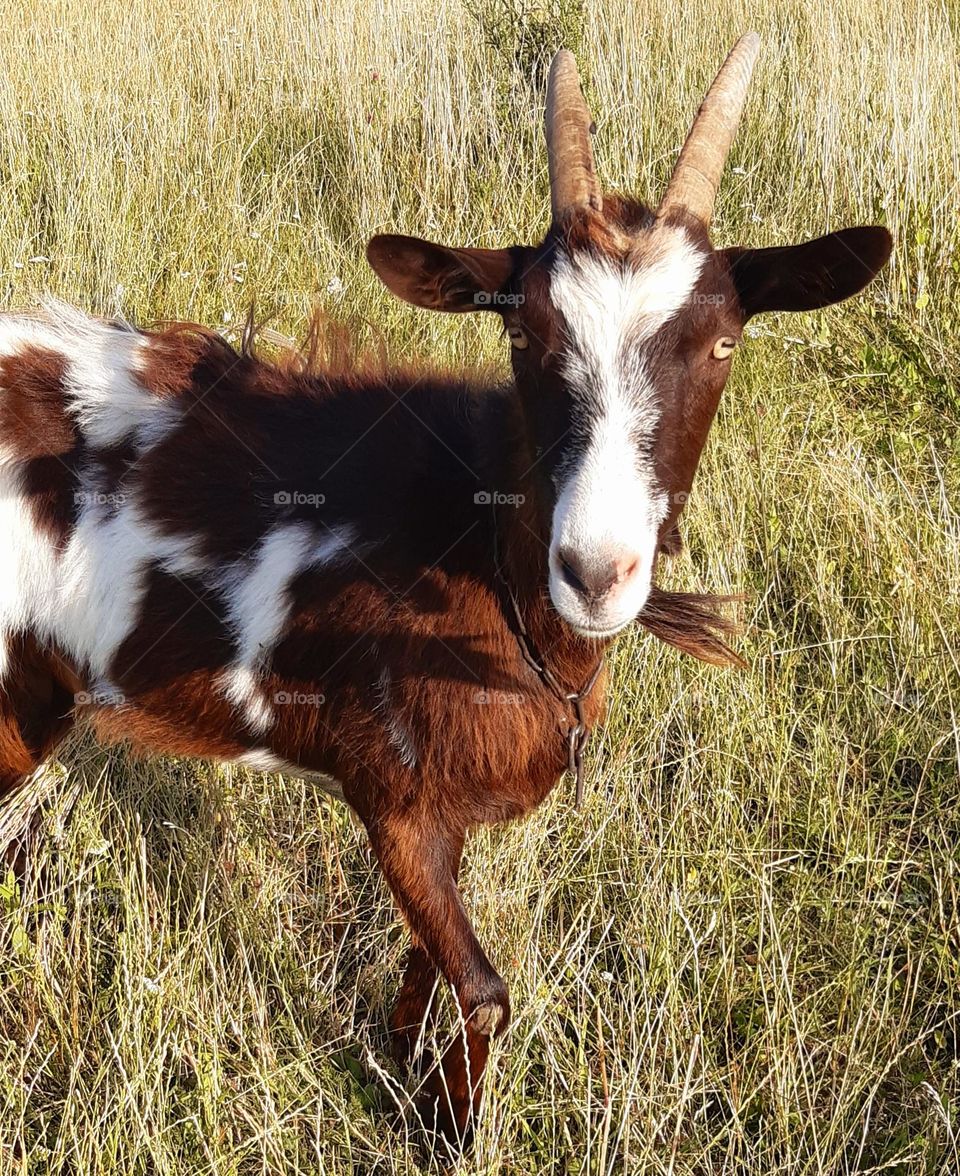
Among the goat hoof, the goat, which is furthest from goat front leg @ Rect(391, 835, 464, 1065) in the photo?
the goat hoof

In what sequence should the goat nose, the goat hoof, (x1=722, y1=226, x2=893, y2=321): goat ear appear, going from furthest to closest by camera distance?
the goat hoof
(x1=722, y1=226, x2=893, y2=321): goat ear
the goat nose

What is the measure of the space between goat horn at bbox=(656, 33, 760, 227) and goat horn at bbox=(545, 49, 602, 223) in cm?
16

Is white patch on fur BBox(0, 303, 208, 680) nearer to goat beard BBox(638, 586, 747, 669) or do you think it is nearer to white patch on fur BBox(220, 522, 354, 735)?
white patch on fur BBox(220, 522, 354, 735)

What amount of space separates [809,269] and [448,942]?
1.58m

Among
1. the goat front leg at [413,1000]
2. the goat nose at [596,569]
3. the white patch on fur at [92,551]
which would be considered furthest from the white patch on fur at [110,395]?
the goat nose at [596,569]

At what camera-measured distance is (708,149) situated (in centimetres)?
255

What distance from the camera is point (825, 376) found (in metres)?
A: 4.47

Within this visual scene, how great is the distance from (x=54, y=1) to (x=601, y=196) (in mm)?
7074

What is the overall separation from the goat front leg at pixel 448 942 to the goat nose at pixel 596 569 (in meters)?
0.88

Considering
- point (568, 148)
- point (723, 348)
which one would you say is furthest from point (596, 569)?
point (568, 148)

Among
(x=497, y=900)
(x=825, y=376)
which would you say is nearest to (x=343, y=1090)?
(x=497, y=900)

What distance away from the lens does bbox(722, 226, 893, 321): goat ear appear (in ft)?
7.89

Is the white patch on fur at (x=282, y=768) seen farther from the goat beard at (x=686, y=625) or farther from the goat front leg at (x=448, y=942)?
the goat beard at (x=686, y=625)

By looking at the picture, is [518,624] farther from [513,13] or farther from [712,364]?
[513,13]
